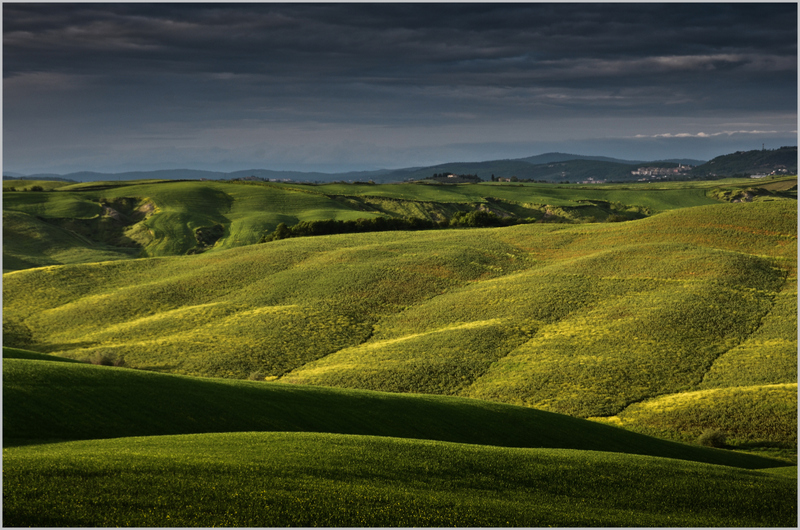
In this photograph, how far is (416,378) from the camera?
47.1 m

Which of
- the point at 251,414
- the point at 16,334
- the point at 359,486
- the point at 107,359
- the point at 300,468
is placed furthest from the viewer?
the point at 16,334

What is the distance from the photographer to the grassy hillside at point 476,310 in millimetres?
47438

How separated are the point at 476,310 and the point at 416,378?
19.3 metres

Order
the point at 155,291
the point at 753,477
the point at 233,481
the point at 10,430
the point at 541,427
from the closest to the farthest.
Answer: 1. the point at 233,481
2. the point at 10,430
3. the point at 753,477
4. the point at 541,427
5. the point at 155,291

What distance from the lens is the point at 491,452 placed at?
22094mm

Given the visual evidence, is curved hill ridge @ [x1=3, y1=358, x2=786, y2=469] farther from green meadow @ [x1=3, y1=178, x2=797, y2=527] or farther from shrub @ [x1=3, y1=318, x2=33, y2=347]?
shrub @ [x1=3, y1=318, x2=33, y2=347]

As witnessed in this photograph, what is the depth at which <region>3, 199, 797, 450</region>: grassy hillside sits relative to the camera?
4744 centimetres

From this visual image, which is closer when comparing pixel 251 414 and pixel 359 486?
pixel 359 486

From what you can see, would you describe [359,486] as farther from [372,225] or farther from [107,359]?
[372,225]

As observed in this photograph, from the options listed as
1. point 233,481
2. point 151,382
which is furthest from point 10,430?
point 233,481

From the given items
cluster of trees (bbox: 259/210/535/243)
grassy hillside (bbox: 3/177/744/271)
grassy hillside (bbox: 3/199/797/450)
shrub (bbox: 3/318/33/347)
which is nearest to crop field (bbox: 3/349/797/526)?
grassy hillside (bbox: 3/199/797/450)

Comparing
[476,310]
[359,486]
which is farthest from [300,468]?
[476,310]

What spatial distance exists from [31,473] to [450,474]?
11695 millimetres

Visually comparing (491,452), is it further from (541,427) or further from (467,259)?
(467,259)
